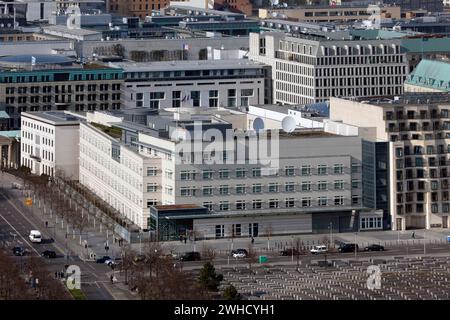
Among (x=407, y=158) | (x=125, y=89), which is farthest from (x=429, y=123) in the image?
(x=125, y=89)

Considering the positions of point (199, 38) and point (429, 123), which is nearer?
point (429, 123)

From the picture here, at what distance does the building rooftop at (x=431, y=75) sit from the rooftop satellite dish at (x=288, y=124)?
16.4m

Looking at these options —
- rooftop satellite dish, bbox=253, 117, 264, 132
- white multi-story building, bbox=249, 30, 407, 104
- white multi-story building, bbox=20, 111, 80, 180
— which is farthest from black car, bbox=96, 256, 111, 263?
white multi-story building, bbox=249, 30, 407, 104

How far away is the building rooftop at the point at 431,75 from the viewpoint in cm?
10044

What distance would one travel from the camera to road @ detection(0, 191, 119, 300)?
70387 mm

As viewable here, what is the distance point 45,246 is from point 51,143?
17.3 meters

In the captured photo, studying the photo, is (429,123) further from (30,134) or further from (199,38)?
(199,38)

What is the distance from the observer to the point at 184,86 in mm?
110750

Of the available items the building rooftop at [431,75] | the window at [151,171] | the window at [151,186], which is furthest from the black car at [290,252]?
the building rooftop at [431,75]

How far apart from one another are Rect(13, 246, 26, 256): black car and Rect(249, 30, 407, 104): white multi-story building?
34706mm

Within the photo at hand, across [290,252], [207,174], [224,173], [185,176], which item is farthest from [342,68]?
[290,252]

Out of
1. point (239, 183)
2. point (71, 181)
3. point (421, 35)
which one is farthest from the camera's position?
point (421, 35)
